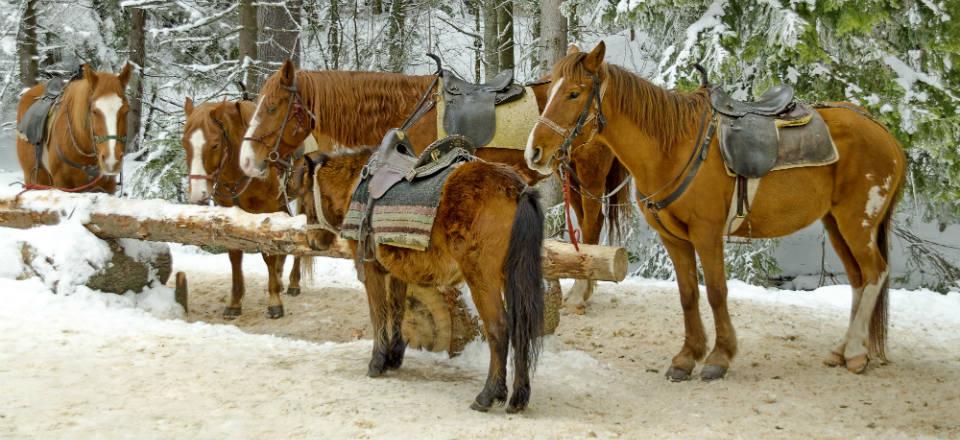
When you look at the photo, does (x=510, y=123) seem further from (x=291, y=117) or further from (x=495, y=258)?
(x=495, y=258)

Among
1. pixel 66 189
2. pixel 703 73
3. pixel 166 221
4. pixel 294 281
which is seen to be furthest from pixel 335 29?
pixel 703 73

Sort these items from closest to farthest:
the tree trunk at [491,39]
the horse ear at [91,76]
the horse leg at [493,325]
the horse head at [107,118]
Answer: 1. the horse leg at [493,325]
2. the horse head at [107,118]
3. the horse ear at [91,76]
4. the tree trunk at [491,39]

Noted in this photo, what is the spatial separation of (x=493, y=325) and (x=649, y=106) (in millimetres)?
2051

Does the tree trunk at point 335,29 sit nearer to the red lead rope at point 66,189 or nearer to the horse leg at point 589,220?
the red lead rope at point 66,189

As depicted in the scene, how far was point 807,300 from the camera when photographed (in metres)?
8.05

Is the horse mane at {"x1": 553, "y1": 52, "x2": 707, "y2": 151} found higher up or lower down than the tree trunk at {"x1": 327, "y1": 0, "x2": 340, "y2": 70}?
lower down

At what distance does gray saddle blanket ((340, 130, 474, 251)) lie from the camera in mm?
4266

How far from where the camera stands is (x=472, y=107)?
6074 mm

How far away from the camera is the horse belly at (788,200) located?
534cm

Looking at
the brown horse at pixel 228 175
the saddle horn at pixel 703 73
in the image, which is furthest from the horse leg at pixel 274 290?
the saddle horn at pixel 703 73

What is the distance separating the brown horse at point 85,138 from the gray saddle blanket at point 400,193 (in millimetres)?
3447

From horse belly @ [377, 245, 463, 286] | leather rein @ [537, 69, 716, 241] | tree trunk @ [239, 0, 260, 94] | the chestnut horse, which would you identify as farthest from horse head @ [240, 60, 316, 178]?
tree trunk @ [239, 0, 260, 94]

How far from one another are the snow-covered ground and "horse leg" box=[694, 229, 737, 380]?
15 centimetres

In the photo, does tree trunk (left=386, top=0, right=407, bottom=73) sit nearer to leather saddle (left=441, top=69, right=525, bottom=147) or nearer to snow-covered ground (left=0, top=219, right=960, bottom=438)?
snow-covered ground (left=0, top=219, right=960, bottom=438)
